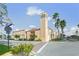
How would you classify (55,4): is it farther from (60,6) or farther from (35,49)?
(35,49)

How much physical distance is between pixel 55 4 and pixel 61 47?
0.92m

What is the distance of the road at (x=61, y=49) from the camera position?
8.21 metres

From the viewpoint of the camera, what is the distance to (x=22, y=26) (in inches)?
328

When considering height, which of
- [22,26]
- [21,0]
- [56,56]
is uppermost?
[21,0]

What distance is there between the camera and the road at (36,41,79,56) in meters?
8.21

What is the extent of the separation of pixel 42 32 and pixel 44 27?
0.39ft

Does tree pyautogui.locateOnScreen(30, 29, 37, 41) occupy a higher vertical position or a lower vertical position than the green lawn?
higher

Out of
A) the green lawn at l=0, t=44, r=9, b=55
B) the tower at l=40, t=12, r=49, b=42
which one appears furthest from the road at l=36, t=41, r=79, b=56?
the green lawn at l=0, t=44, r=9, b=55

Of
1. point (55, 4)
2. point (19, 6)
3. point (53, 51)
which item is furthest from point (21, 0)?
point (53, 51)

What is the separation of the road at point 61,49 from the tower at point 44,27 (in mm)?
168

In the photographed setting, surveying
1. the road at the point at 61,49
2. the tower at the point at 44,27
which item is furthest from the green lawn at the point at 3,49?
the tower at the point at 44,27

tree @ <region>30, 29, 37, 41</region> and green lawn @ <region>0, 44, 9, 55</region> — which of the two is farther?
tree @ <region>30, 29, 37, 41</region>

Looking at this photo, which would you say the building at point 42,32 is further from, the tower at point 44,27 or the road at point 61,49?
the road at point 61,49

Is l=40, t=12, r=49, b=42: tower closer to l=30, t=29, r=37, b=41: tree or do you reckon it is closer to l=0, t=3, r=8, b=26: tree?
l=30, t=29, r=37, b=41: tree
